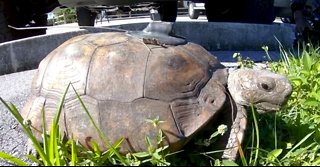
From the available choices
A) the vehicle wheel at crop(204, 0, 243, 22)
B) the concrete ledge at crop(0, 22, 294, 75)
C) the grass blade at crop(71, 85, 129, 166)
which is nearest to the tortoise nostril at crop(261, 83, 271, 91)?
the grass blade at crop(71, 85, 129, 166)

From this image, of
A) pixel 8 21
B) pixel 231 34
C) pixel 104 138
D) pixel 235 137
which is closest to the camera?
pixel 104 138

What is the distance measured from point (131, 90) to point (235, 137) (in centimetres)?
39

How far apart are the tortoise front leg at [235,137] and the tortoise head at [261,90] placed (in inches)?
2.7

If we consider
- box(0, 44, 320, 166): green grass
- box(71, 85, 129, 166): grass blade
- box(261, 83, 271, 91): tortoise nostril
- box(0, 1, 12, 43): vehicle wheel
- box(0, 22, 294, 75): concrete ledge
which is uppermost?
box(261, 83, 271, 91): tortoise nostril

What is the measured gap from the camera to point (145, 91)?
1668mm

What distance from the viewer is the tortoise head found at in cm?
173

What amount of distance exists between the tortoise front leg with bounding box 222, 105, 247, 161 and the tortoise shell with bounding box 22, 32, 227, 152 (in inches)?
3.4

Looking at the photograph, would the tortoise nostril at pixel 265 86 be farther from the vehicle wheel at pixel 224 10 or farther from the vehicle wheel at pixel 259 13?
the vehicle wheel at pixel 224 10

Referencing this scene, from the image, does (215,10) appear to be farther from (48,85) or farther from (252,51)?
(48,85)

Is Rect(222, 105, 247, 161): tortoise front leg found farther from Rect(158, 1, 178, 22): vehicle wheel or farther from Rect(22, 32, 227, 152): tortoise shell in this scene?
Rect(158, 1, 178, 22): vehicle wheel

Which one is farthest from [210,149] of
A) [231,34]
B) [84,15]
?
[231,34]

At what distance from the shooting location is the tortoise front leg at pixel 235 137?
64.9 inches

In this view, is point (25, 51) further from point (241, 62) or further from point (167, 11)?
point (241, 62)

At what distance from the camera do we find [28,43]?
4.12 m
